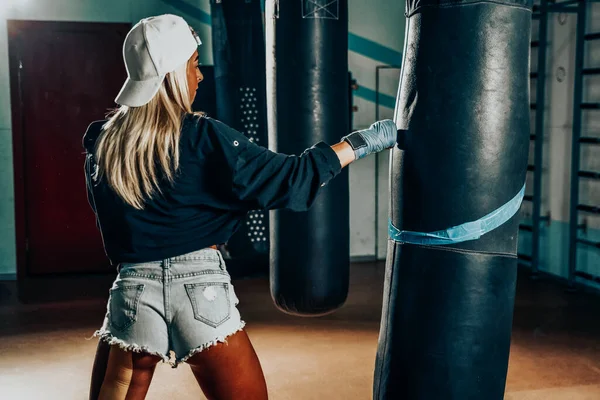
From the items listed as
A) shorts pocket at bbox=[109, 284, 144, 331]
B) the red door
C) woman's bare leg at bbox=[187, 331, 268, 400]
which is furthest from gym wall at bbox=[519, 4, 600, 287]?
shorts pocket at bbox=[109, 284, 144, 331]

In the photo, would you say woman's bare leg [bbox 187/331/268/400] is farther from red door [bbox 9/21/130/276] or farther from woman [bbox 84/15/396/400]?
red door [bbox 9/21/130/276]

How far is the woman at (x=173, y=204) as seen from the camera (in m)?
1.86

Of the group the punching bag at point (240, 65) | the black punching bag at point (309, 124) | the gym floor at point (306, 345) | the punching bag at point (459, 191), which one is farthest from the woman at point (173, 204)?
the punching bag at point (240, 65)

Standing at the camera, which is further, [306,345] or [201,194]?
[306,345]

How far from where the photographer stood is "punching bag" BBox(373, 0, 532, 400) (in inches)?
82.8

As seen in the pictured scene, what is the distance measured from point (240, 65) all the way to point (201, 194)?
3.75 meters

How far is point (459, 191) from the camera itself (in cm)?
213

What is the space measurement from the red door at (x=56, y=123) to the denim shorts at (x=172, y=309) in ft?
15.2

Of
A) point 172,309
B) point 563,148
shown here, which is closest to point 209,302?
point 172,309

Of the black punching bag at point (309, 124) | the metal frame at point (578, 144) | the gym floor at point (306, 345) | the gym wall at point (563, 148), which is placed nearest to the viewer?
the black punching bag at point (309, 124)

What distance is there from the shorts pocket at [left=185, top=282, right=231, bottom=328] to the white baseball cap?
0.50m

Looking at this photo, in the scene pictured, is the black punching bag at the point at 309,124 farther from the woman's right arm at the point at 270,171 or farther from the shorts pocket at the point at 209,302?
the shorts pocket at the point at 209,302

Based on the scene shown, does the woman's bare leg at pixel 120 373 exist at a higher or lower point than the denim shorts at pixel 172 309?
lower

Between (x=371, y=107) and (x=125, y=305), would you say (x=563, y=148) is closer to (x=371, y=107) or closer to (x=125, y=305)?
(x=371, y=107)
